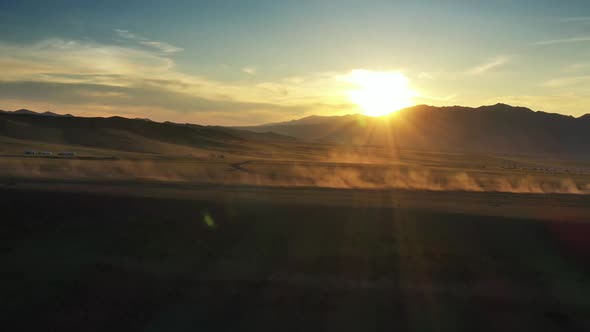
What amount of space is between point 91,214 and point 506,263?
14.3 metres

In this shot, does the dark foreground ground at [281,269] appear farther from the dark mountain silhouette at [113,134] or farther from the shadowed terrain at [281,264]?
the dark mountain silhouette at [113,134]

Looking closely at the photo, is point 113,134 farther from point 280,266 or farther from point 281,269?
point 281,269

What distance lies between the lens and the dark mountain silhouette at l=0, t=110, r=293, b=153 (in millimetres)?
91062

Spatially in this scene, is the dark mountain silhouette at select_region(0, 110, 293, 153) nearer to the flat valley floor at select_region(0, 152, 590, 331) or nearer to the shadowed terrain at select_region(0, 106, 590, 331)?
the shadowed terrain at select_region(0, 106, 590, 331)

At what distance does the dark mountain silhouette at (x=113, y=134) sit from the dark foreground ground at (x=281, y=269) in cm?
6990

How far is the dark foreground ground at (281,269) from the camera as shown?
42.1 feet

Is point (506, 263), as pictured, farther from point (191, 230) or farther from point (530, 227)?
point (191, 230)

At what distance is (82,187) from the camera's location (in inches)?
1014

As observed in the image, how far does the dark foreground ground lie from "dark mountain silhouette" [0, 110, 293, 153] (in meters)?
69.9

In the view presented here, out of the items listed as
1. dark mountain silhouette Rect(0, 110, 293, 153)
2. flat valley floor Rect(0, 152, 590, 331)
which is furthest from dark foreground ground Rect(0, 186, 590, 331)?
dark mountain silhouette Rect(0, 110, 293, 153)

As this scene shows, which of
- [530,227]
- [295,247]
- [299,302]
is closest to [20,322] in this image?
[299,302]

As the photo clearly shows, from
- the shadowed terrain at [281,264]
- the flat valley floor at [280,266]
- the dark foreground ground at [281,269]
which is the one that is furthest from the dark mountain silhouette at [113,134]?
the dark foreground ground at [281,269]

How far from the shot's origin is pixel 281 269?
50.2ft

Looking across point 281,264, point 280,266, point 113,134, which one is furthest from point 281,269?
point 113,134
